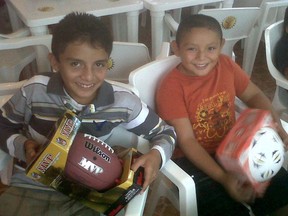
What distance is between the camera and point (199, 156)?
1196 millimetres

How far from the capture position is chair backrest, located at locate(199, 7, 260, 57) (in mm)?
1837

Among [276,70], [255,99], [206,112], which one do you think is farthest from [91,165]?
[276,70]

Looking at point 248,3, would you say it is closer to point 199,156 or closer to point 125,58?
point 125,58

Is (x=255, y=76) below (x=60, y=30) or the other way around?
below

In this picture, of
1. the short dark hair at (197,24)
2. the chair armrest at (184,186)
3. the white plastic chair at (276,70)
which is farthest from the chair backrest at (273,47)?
the chair armrest at (184,186)

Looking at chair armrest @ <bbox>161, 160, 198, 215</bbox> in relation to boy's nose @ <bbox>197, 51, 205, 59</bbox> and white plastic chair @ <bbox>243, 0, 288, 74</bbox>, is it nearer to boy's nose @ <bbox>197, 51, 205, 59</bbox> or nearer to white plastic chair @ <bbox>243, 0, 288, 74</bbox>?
boy's nose @ <bbox>197, 51, 205, 59</bbox>

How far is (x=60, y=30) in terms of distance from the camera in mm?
1067

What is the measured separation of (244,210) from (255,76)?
171 centimetres

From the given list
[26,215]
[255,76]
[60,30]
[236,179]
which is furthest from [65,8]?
[255,76]

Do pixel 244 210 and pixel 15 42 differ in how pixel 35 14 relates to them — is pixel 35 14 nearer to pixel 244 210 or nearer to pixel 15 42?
pixel 15 42

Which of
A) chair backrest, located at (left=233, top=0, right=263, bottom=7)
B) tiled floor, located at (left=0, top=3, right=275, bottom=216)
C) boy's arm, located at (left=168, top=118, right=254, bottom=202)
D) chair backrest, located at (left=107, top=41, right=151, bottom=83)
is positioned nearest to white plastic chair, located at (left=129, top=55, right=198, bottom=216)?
boy's arm, located at (left=168, top=118, right=254, bottom=202)

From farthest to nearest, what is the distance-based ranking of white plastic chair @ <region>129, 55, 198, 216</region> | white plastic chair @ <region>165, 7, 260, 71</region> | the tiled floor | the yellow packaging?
the tiled floor, white plastic chair @ <region>165, 7, 260, 71</region>, white plastic chair @ <region>129, 55, 198, 216</region>, the yellow packaging

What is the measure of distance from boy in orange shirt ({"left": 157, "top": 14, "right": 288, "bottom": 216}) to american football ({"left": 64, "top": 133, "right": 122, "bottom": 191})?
1.13ft

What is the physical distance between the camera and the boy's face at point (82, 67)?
1.04 metres
